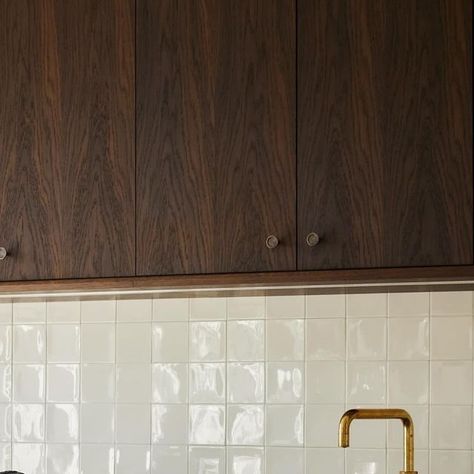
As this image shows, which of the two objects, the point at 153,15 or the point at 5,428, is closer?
the point at 153,15

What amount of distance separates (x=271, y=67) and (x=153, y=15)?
12.7 inches

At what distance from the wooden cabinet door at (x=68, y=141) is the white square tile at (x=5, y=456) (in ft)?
1.99

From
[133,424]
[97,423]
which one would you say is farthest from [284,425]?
[97,423]

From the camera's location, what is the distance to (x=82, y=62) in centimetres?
253

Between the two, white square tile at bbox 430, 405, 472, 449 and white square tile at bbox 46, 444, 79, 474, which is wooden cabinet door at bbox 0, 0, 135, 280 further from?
white square tile at bbox 430, 405, 472, 449

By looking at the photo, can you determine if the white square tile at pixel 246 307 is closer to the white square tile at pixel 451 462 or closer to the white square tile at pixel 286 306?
the white square tile at pixel 286 306

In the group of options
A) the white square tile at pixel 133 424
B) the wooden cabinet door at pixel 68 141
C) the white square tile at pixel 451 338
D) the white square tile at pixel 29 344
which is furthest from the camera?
the white square tile at pixel 29 344

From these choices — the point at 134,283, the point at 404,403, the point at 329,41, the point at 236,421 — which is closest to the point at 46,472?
the point at 236,421

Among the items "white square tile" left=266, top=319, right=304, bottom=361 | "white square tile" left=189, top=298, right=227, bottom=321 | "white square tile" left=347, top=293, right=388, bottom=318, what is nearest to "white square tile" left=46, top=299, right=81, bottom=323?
"white square tile" left=189, top=298, right=227, bottom=321

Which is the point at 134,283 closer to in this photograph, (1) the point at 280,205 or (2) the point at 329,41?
(1) the point at 280,205

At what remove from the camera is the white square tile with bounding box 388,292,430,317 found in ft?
8.63

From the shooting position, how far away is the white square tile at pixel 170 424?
2771 mm

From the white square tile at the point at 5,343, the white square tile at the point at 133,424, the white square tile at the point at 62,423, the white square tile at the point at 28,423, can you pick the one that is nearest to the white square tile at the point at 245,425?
the white square tile at the point at 133,424

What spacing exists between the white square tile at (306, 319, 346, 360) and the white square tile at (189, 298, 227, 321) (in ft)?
0.75
